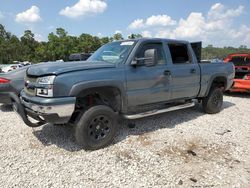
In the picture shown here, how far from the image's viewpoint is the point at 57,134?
4980mm

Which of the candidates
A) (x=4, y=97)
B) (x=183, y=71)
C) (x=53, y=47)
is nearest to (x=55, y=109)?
(x=183, y=71)

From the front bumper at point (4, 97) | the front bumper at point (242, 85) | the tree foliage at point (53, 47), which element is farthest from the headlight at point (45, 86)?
the tree foliage at point (53, 47)

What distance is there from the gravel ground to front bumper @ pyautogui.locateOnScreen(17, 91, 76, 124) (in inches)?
26.4

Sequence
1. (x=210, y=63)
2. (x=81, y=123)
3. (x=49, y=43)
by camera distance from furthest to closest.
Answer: (x=49, y=43)
(x=210, y=63)
(x=81, y=123)

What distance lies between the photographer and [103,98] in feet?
15.0

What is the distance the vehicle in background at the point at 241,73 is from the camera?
878 cm

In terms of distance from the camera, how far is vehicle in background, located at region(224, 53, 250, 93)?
878cm

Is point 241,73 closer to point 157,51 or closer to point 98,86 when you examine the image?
point 157,51

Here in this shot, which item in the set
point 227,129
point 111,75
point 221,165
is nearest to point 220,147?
point 221,165

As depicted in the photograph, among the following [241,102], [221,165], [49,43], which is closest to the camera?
[221,165]

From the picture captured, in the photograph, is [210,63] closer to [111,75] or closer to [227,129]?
[227,129]

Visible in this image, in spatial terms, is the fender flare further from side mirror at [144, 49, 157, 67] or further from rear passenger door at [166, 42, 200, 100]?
rear passenger door at [166, 42, 200, 100]

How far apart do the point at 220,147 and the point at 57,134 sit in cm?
318

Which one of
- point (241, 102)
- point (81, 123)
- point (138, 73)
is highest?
point (138, 73)
